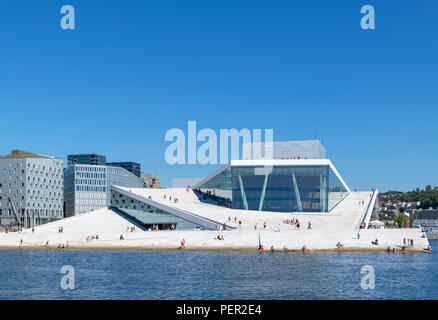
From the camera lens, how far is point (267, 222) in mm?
74125

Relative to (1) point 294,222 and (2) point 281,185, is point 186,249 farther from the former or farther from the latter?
(2) point 281,185

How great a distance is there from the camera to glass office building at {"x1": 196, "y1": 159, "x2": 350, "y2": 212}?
3383 inches

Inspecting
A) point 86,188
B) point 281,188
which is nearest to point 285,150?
point 281,188

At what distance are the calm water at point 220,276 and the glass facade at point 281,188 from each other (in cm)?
2778

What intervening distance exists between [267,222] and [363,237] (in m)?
14.3

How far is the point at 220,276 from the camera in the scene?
4062cm

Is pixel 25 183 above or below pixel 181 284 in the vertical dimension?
above

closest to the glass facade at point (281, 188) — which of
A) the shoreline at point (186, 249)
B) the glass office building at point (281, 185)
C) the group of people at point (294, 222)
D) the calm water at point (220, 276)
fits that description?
the glass office building at point (281, 185)

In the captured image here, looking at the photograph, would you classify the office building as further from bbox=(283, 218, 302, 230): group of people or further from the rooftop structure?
bbox=(283, 218, 302, 230): group of people

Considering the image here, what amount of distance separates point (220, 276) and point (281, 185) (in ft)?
153

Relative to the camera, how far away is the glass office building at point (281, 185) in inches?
3383
